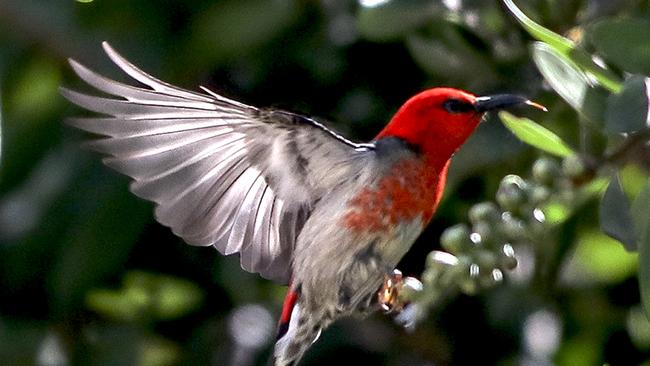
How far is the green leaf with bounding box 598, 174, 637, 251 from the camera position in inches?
86.6

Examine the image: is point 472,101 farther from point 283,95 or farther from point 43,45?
point 43,45

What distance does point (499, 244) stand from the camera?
2.21 meters

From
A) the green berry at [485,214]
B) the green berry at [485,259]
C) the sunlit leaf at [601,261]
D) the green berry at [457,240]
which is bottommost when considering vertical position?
the sunlit leaf at [601,261]

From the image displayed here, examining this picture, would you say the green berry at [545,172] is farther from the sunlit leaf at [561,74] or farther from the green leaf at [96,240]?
the green leaf at [96,240]

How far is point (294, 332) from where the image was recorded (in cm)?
272

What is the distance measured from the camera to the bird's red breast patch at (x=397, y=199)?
8.93 feet

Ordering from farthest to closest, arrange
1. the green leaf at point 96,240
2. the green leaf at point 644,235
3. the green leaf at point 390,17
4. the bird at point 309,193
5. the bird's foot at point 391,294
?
the green leaf at point 96,240, the green leaf at point 390,17, the bird's foot at point 391,294, the bird at point 309,193, the green leaf at point 644,235

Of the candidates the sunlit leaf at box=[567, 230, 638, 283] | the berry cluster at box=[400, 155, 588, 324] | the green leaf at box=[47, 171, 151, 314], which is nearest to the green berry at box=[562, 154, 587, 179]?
the berry cluster at box=[400, 155, 588, 324]

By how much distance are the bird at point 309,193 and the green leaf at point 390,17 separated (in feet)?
0.71

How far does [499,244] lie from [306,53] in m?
1.22

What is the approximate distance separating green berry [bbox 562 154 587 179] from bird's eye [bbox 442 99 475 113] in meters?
0.45

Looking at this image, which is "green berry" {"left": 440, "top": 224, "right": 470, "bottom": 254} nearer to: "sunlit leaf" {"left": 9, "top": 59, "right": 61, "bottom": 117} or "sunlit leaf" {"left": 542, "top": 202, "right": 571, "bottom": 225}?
"sunlit leaf" {"left": 542, "top": 202, "right": 571, "bottom": 225}

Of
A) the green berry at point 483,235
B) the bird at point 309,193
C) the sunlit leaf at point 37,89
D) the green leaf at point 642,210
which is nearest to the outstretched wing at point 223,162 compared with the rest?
the bird at point 309,193

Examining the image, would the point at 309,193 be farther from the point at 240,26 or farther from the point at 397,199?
the point at 240,26
